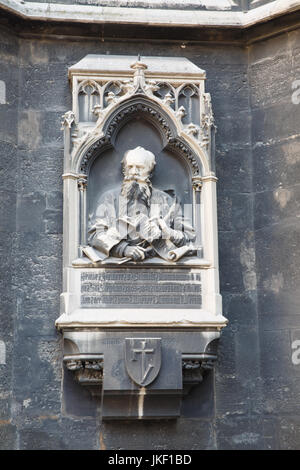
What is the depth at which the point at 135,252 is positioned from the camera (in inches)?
281

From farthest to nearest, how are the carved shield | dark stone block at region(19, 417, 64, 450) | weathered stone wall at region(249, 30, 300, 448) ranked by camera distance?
weathered stone wall at region(249, 30, 300, 448), dark stone block at region(19, 417, 64, 450), the carved shield

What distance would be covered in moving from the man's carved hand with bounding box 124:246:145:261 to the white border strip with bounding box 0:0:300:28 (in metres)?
2.02

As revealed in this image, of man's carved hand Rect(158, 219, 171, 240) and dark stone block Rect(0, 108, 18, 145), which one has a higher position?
dark stone block Rect(0, 108, 18, 145)

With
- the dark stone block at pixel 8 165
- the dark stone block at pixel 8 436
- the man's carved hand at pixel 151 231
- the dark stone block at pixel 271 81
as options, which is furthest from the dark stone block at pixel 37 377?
the dark stone block at pixel 271 81

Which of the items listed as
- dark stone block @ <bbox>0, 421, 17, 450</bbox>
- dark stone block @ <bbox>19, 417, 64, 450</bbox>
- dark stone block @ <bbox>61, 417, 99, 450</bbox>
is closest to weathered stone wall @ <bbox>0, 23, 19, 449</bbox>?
dark stone block @ <bbox>0, 421, 17, 450</bbox>

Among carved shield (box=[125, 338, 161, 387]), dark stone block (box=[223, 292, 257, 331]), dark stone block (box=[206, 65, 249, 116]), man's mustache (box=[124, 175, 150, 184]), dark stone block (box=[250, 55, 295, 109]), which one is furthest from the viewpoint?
dark stone block (box=[206, 65, 249, 116])

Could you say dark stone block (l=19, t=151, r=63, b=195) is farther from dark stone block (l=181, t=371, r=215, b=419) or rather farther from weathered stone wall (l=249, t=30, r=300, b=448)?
dark stone block (l=181, t=371, r=215, b=419)

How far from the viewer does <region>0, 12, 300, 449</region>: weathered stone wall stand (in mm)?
7102

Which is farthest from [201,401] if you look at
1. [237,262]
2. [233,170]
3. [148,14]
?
[148,14]

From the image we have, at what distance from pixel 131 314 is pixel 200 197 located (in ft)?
3.80

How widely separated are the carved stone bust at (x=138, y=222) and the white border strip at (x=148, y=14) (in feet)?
3.98

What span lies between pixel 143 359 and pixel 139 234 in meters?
1.00

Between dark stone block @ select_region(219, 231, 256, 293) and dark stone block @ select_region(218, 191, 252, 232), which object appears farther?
dark stone block @ select_region(218, 191, 252, 232)

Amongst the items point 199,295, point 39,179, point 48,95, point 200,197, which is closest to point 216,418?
point 199,295
